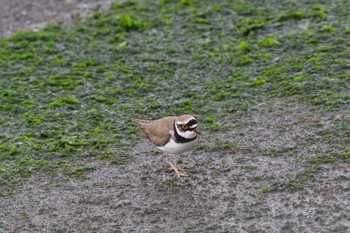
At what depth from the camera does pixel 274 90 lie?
9.38 metres

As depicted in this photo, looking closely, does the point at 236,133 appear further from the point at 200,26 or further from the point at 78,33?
the point at 78,33

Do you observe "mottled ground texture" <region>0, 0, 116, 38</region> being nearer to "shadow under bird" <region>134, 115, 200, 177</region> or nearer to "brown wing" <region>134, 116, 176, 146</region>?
"brown wing" <region>134, 116, 176, 146</region>

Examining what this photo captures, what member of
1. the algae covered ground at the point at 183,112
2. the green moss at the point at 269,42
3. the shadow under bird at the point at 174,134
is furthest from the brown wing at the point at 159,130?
the green moss at the point at 269,42

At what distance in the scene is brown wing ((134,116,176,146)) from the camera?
7571 mm

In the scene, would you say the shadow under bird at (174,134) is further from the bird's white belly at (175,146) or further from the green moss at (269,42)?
the green moss at (269,42)

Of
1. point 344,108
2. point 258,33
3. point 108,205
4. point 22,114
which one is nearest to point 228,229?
point 108,205

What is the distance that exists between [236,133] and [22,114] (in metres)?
2.84

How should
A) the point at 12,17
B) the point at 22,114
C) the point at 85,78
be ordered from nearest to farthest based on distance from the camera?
the point at 22,114
the point at 85,78
the point at 12,17

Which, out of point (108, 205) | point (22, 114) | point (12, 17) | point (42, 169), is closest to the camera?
point (108, 205)

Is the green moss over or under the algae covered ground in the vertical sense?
over

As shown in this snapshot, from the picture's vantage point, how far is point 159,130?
766cm

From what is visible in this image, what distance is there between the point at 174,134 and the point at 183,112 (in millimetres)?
1615

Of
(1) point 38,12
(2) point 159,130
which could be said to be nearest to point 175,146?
(2) point 159,130

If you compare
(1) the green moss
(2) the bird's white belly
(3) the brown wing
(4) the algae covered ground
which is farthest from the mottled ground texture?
(2) the bird's white belly
